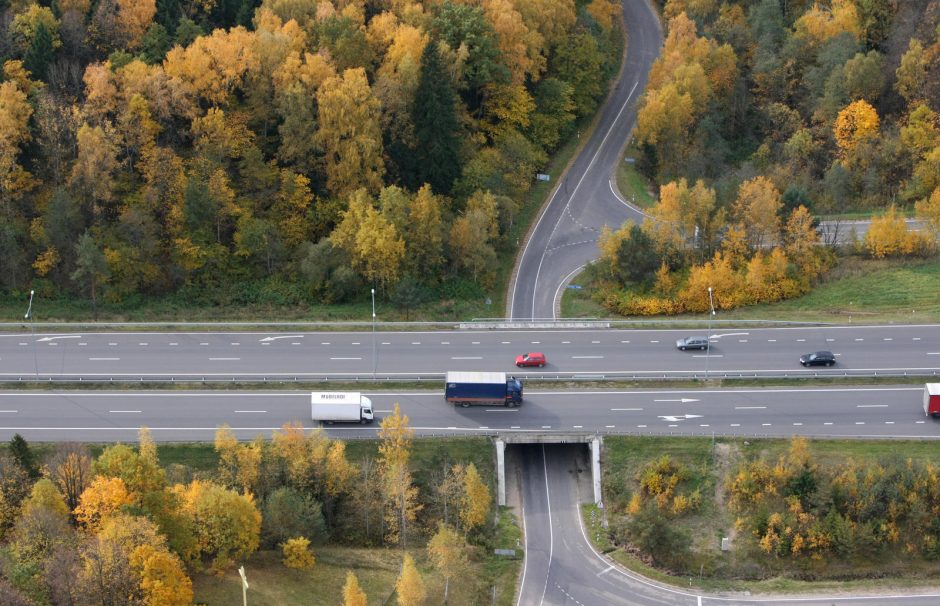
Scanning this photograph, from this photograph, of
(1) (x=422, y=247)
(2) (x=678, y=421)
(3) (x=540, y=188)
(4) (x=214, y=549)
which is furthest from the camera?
(3) (x=540, y=188)

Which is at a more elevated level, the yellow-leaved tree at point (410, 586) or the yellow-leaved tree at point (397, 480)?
the yellow-leaved tree at point (397, 480)

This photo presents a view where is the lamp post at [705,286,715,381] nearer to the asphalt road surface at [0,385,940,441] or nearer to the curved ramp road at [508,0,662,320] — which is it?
the asphalt road surface at [0,385,940,441]

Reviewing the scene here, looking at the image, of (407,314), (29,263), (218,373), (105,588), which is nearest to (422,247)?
(407,314)

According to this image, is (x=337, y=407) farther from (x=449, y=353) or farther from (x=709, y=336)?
(x=709, y=336)

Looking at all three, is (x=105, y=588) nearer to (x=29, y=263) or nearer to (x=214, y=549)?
(x=214, y=549)

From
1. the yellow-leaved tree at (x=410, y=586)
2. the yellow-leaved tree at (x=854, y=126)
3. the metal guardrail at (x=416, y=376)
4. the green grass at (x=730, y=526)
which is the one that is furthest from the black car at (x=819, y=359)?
the yellow-leaved tree at (x=410, y=586)

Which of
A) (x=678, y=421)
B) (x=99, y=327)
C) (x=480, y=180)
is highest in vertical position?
(x=480, y=180)

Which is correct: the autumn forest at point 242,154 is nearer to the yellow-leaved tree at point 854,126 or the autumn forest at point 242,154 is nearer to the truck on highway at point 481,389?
→ the truck on highway at point 481,389
